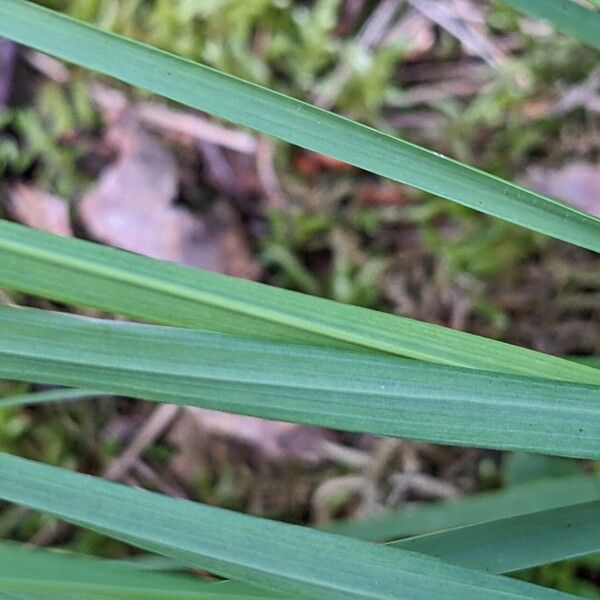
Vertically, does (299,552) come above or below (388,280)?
below

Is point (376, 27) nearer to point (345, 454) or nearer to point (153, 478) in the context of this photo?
point (345, 454)

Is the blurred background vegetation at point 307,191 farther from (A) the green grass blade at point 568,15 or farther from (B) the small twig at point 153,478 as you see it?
(A) the green grass blade at point 568,15

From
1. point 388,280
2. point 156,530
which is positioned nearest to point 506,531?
point 156,530

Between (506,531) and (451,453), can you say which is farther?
(451,453)

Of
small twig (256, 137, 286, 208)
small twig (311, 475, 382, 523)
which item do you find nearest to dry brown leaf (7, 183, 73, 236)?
small twig (256, 137, 286, 208)

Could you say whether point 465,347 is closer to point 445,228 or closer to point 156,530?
point 156,530

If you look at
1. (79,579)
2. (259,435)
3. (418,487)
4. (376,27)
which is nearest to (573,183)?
(376,27)
